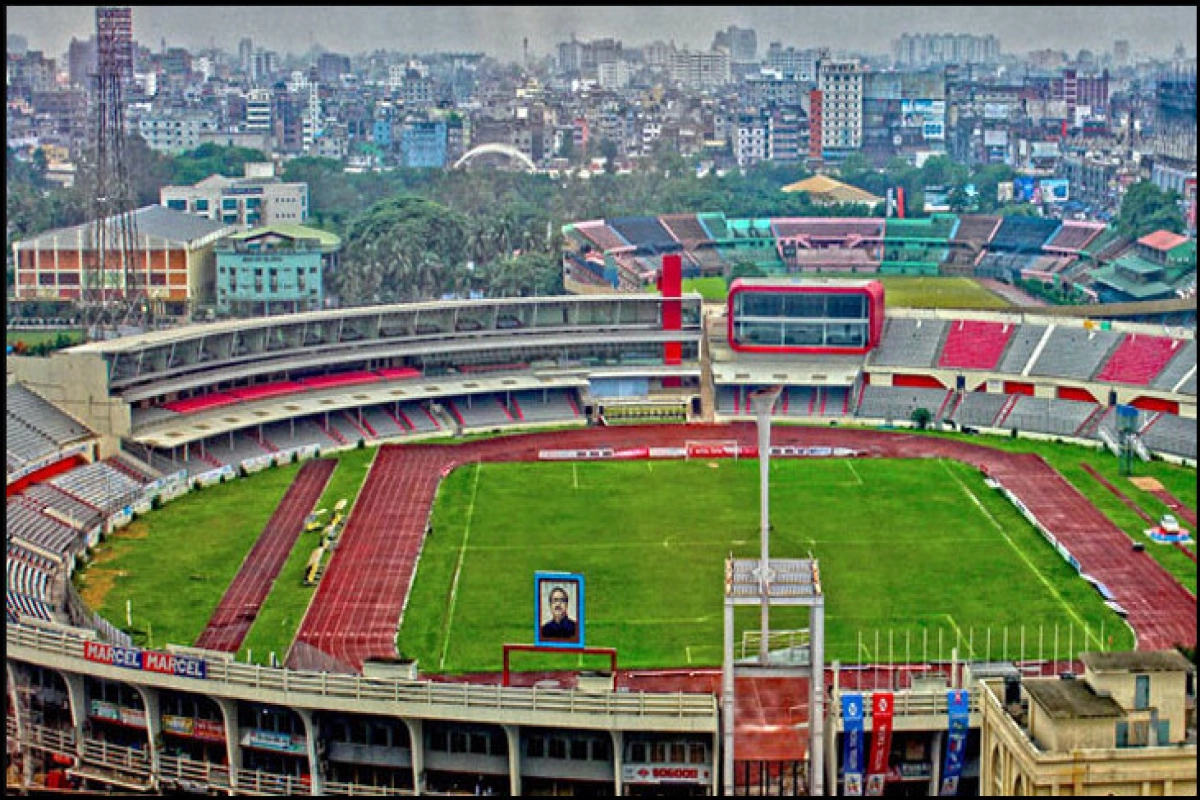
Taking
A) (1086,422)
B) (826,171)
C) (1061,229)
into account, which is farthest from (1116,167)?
(1086,422)

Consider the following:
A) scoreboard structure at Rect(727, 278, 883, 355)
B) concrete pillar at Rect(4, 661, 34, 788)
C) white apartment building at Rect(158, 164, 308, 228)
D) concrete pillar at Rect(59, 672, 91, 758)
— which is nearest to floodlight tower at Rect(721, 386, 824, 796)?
concrete pillar at Rect(59, 672, 91, 758)

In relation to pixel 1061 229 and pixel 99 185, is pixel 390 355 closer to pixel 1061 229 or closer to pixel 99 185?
pixel 99 185

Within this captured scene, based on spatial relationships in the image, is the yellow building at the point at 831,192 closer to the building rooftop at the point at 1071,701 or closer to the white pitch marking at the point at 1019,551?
the white pitch marking at the point at 1019,551

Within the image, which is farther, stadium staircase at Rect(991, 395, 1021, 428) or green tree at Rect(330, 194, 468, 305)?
green tree at Rect(330, 194, 468, 305)

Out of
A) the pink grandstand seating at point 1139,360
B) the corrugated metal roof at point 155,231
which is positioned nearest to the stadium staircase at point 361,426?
the pink grandstand seating at point 1139,360

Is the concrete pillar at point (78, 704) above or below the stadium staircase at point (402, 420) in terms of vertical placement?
below

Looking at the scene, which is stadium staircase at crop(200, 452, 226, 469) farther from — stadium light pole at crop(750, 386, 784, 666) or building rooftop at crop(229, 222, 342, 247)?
building rooftop at crop(229, 222, 342, 247)

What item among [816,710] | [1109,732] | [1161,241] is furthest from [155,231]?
[1109,732]
